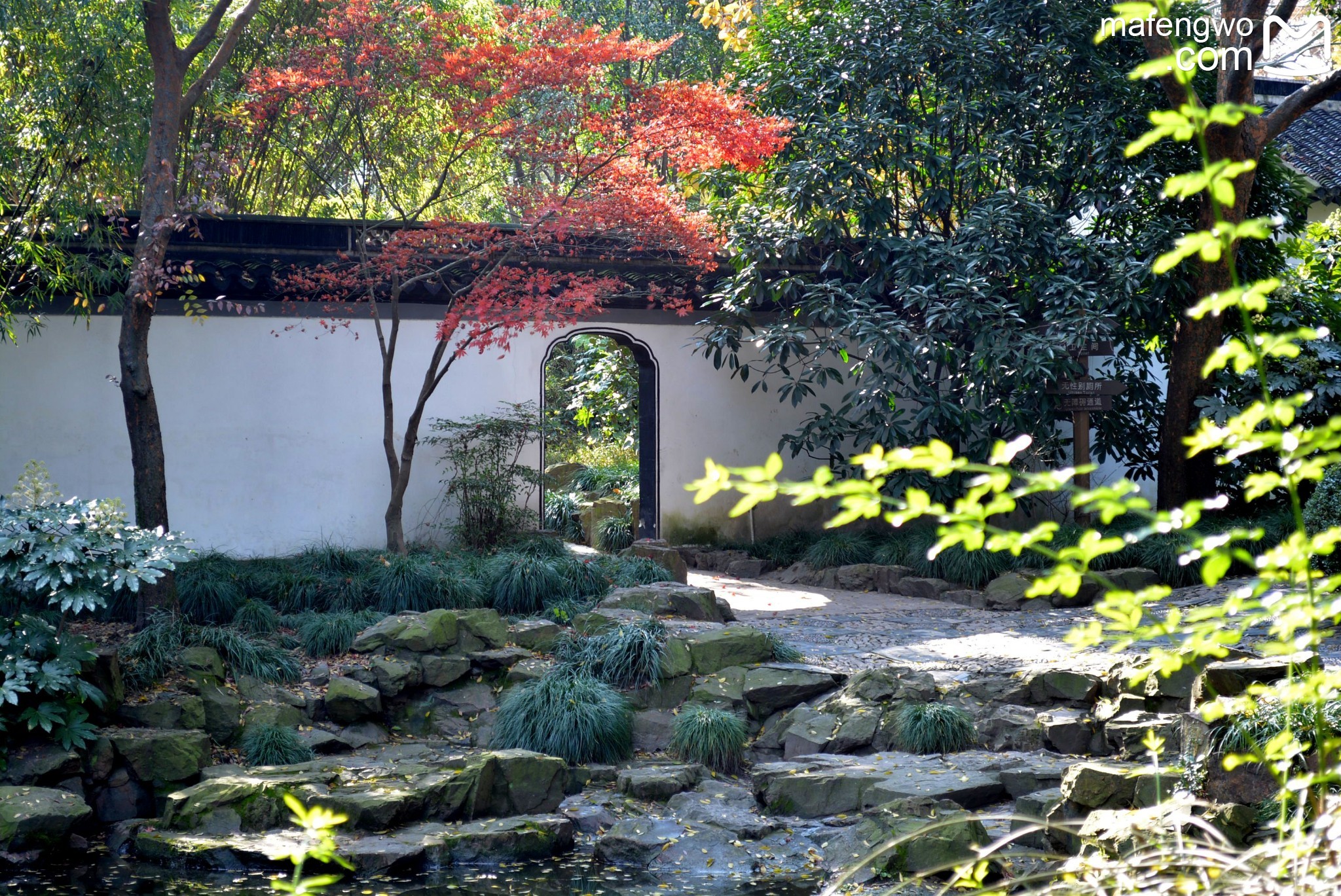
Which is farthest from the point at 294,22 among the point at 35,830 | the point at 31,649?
the point at 35,830

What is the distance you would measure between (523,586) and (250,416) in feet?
11.2

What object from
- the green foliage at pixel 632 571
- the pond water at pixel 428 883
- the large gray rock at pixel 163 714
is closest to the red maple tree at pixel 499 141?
the green foliage at pixel 632 571

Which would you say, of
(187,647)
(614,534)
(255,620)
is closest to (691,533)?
(614,534)

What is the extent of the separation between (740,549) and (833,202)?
3775 mm

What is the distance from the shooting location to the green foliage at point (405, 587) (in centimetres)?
841

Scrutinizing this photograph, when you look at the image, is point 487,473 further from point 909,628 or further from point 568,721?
point 568,721

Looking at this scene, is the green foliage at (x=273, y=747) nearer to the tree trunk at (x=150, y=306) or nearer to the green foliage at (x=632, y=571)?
the tree trunk at (x=150, y=306)

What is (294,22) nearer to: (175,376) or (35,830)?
(175,376)

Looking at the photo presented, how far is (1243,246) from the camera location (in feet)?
35.2

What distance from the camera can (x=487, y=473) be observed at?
10.5 m

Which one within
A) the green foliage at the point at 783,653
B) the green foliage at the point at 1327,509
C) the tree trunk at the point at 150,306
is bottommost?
the green foliage at the point at 783,653

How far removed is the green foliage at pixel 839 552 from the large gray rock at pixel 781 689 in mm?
4221

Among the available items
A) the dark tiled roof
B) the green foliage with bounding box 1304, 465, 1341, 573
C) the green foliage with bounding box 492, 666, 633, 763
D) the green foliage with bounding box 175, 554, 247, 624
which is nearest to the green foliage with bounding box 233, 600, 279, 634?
the green foliage with bounding box 175, 554, 247, 624

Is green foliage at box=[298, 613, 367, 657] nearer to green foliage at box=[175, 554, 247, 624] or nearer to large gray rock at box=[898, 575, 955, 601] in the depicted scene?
green foliage at box=[175, 554, 247, 624]
